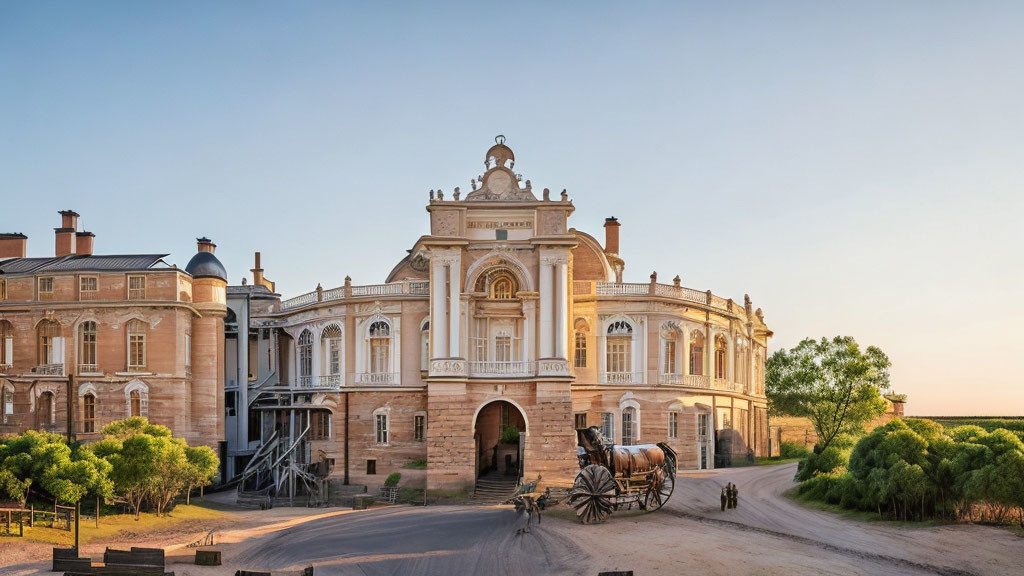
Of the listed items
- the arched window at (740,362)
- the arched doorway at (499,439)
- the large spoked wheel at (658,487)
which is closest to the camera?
the large spoked wheel at (658,487)

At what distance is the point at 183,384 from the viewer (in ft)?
157

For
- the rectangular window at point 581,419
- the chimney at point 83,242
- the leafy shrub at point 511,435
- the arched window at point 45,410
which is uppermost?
the chimney at point 83,242

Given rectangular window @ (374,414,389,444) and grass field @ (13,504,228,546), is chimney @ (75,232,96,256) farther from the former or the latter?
rectangular window @ (374,414,389,444)

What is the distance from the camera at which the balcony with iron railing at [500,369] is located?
147ft

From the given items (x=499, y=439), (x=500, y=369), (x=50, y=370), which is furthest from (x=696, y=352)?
(x=50, y=370)

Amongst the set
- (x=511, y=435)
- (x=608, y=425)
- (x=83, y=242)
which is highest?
(x=83, y=242)

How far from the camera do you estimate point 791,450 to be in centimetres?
6488

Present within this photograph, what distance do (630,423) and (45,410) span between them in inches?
1234

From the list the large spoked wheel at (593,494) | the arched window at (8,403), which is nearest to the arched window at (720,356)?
the large spoked wheel at (593,494)

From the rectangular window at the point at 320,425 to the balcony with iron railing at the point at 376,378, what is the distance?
112 inches

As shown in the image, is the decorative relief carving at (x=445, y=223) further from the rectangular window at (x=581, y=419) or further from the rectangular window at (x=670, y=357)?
the rectangular window at (x=670, y=357)

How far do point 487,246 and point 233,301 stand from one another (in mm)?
18378

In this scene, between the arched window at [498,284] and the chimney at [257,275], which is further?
the chimney at [257,275]

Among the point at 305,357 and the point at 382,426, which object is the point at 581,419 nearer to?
the point at 382,426
